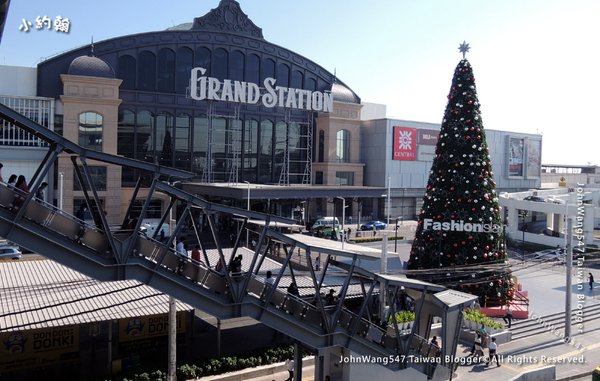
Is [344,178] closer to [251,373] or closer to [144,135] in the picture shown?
[144,135]

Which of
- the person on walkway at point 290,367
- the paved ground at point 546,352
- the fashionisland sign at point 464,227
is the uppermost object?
the fashionisland sign at point 464,227

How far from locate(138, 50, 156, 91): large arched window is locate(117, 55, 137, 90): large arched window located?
68 centimetres

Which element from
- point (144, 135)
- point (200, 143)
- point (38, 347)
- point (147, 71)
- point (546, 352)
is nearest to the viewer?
point (38, 347)

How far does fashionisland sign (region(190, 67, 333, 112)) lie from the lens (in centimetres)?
5053

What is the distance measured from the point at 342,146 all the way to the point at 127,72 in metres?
26.3

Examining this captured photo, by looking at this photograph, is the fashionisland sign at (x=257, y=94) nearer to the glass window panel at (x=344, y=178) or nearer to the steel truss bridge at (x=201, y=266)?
the glass window panel at (x=344, y=178)

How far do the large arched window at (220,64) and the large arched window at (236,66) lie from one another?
53 cm

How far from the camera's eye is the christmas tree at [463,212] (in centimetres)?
2744

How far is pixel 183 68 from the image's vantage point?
54031 millimetres

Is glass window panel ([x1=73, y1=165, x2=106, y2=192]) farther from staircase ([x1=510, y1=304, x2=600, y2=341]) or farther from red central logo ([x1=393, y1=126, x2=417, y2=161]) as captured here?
staircase ([x1=510, y1=304, x2=600, y2=341])

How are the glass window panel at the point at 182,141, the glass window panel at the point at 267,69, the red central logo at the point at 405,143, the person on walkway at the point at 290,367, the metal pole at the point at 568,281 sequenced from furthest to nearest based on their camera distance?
the red central logo at the point at 405,143
the glass window panel at the point at 267,69
the glass window panel at the point at 182,141
the metal pole at the point at 568,281
the person on walkway at the point at 290,367

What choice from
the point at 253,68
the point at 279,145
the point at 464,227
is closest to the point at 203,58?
the point at 253,68

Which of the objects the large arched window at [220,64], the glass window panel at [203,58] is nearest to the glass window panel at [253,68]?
the large arched window at [220,64]

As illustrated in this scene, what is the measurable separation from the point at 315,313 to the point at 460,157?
1635 centimetres
